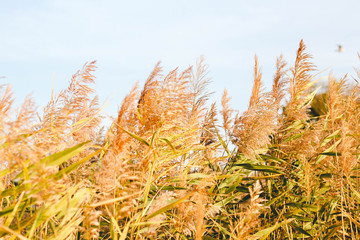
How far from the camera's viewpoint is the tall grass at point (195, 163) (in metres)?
1.68

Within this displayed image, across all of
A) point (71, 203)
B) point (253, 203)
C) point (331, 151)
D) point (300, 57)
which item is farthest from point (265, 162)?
point (71, 203)

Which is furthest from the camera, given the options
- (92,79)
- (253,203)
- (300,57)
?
(300,57)

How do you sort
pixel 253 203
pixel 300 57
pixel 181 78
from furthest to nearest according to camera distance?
pixel 300 57
pixel 181 78
pixel 253 203

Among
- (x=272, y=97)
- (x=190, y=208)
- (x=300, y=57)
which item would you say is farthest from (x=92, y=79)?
(x=300, y=57)

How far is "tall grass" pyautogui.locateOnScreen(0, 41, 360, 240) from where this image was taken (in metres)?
1.68

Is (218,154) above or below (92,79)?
below

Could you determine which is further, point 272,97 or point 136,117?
point 272,97

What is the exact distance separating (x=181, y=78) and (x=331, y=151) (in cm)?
144

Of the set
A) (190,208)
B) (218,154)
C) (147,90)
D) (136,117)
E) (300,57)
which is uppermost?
(300,57)

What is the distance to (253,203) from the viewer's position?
5.53 feet

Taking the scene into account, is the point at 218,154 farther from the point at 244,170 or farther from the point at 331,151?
the point at 331,151

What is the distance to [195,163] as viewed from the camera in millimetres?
2658

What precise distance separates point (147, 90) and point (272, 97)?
1.14 metres

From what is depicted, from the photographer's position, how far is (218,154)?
2.83m
